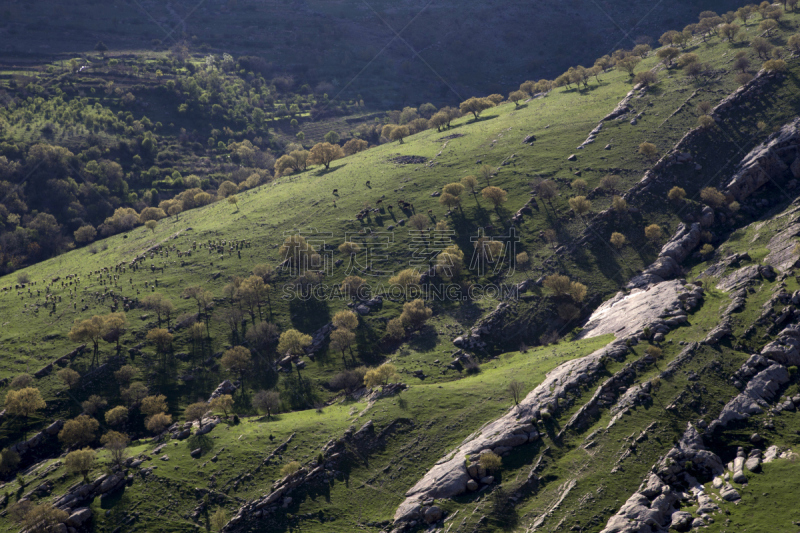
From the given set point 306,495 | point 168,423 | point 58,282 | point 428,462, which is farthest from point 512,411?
point 58,282

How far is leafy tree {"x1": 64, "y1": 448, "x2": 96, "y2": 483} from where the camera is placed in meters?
59.1

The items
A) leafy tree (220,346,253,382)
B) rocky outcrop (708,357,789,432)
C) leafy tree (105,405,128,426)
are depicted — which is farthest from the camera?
leafy tree (220,346,253,382)

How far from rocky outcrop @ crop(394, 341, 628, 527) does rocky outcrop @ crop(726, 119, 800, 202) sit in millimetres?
56501

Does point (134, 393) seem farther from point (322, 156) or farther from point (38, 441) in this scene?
point (322, 156)

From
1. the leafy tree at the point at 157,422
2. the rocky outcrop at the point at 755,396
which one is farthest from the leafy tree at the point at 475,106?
the leafy tree at the point at 157,422

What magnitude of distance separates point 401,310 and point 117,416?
5035 cm

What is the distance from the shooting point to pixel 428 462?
57719 millimetres

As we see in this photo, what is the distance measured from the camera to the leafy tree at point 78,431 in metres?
66.5

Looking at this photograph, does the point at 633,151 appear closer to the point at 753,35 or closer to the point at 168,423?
the point at 753,35

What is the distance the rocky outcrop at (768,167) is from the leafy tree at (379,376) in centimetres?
8082

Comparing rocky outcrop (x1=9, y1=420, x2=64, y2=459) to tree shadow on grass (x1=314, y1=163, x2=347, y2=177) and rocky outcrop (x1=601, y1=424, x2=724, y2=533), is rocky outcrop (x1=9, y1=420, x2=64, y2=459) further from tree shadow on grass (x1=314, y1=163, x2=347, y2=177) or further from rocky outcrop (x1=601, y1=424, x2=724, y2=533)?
tree shadow on grass (x1=314, y1=163, x2=347, y2=177)

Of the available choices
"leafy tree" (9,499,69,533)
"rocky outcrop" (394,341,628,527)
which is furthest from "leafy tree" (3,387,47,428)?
"rocky outcrop" (394,341,628,527)

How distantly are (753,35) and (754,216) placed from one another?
89.0 m

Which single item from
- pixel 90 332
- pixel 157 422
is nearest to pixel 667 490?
pixel 157 422
